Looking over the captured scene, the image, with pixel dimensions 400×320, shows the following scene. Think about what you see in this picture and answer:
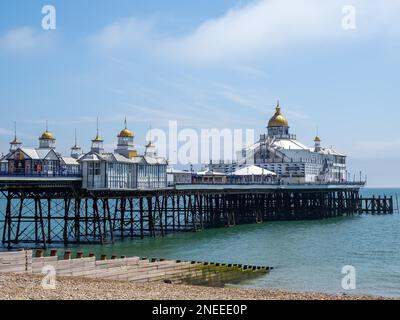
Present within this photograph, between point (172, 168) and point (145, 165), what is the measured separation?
15752mm

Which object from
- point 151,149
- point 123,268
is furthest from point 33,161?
point 123,268

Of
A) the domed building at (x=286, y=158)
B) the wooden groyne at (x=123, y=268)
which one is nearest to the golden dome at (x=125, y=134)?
the wooden groyne at (x=123, y=268)

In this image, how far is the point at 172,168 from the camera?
6769 centimetres

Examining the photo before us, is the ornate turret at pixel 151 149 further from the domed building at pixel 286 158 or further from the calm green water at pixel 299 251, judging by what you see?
the domed building at pixel 286 158

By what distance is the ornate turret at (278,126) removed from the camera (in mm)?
98613

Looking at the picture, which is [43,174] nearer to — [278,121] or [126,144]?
[126,144]

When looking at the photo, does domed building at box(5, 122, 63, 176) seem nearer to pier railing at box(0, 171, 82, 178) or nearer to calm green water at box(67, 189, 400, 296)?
pier railing at box(0, 171, 82, 178)

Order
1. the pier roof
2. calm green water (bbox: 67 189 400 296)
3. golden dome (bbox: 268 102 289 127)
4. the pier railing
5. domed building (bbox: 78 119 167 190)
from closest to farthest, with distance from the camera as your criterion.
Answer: calm green water (bbox: 67 189 400 296) → the pier railing → domed building (bbox: 78 119 167 190) → the pier roof → golden dome (bbox: 268 102 289 127)

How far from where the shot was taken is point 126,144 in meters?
53.8

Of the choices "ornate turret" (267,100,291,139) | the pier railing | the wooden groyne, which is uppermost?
"ornate turret" (267,100,291,139)

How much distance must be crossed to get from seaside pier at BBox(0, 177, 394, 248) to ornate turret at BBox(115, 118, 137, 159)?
11.4 ft

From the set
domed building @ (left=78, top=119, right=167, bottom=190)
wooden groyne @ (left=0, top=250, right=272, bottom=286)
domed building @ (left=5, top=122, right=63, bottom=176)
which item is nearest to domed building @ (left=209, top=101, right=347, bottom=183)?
domed building @ (left=78, top=119, right=167, bottom=190)

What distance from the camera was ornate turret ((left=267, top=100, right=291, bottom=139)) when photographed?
98.6m
